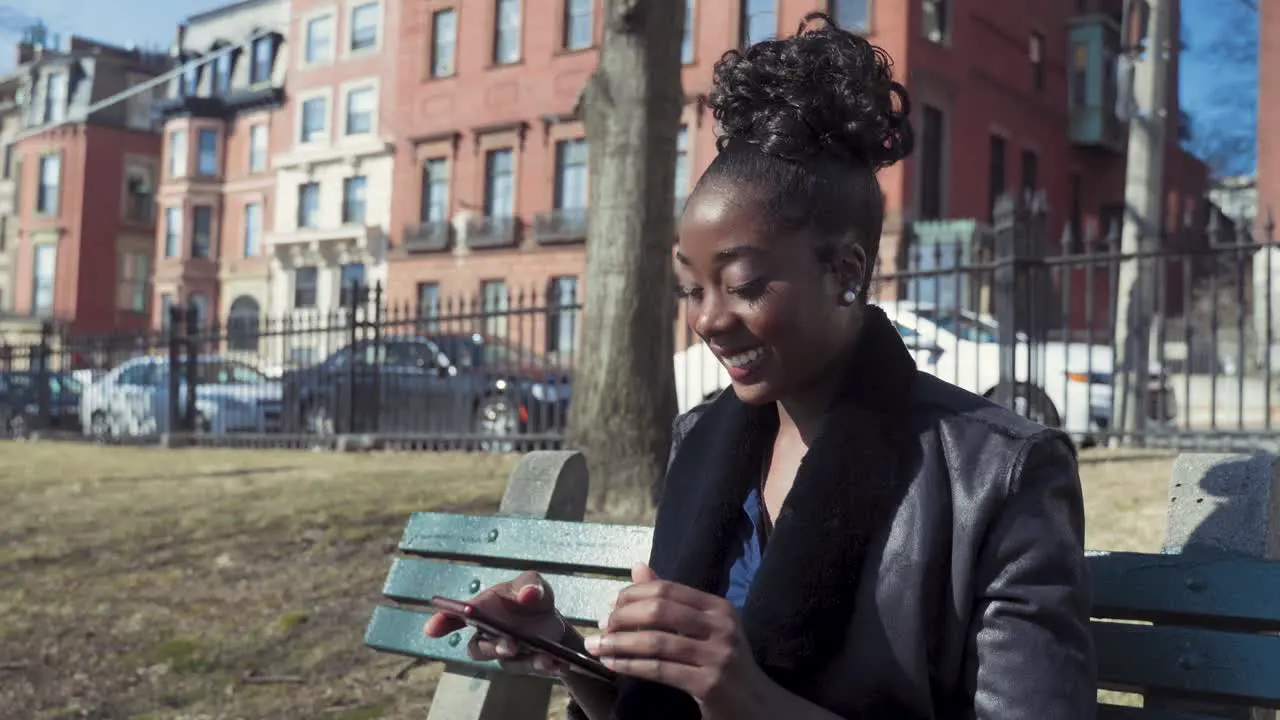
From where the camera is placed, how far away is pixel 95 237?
163 feet

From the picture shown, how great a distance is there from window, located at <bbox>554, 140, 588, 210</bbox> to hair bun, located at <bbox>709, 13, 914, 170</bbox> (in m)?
28.2

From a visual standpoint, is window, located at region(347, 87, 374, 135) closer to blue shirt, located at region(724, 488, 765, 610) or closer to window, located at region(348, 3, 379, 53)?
window, located at region(348, 3, 379, 53)

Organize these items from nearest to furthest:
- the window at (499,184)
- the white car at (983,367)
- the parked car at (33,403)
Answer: the white car at (983,367)
the parked car at (33,403)
the window at (499,184)

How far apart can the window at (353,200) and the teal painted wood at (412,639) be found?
35.4m

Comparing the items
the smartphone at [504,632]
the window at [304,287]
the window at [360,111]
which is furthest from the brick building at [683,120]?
the smartphone at [504,632]

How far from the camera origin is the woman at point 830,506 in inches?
65.7

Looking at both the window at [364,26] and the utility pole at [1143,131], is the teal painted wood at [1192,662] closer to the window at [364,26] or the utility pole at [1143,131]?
the utility pole at [1143,131]

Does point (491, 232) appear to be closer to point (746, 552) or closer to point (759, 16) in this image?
point (759, 16)

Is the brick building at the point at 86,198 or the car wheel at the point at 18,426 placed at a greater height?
the brick building at the point at 86,198

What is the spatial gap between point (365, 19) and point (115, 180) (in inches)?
663

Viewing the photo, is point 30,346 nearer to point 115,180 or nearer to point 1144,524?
point 1144,524

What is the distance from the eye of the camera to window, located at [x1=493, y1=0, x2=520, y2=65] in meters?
31.0

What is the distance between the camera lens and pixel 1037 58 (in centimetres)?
3045

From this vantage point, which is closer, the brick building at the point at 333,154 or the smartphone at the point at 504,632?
the smartphone at the point at 504,632
